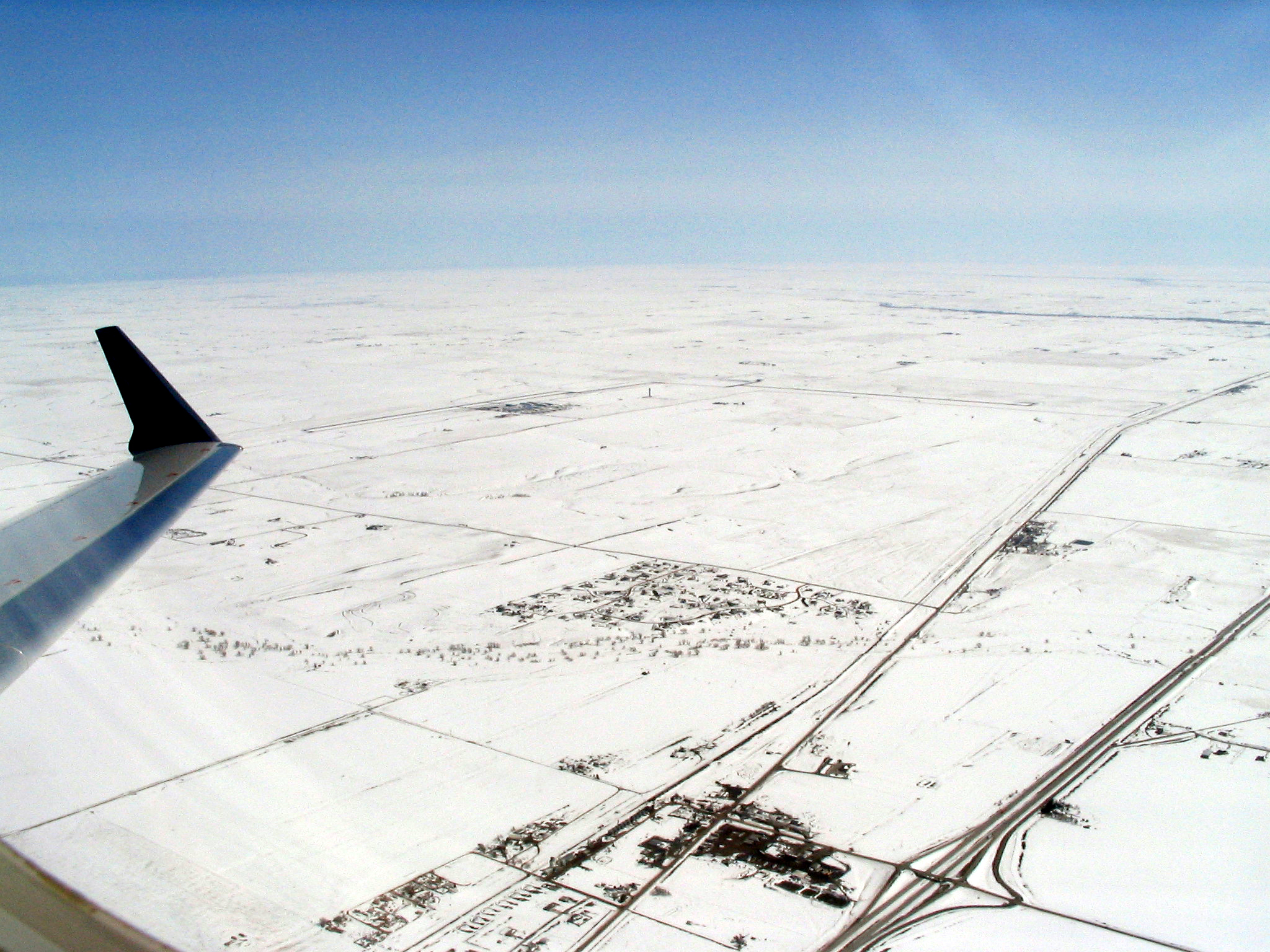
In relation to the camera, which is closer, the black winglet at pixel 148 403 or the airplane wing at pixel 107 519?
the airplane wing at pixel 107 519

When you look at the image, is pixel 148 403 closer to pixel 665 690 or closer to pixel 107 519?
pixel 107 519

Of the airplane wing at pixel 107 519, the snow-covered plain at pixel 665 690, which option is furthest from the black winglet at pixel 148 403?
the snow-covered plain at pixel 665 690

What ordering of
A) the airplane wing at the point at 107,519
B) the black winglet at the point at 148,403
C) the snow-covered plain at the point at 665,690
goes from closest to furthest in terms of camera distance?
the airplane wing at the point at 107,519 → the black winglet at the point at 148,403 → the snow-covered plain at the point at 665,690

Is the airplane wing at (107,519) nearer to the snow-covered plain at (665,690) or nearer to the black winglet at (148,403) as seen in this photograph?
the black winglet at (148,403)

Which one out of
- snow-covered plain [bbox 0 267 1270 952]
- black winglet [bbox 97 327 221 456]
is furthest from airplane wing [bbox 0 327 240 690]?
snow-covered plain [bbox 0 267 1270 952]

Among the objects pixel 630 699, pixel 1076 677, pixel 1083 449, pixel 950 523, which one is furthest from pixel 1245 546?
pixel 630 699

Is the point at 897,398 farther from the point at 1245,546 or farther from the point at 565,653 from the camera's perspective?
the point at 565,653
